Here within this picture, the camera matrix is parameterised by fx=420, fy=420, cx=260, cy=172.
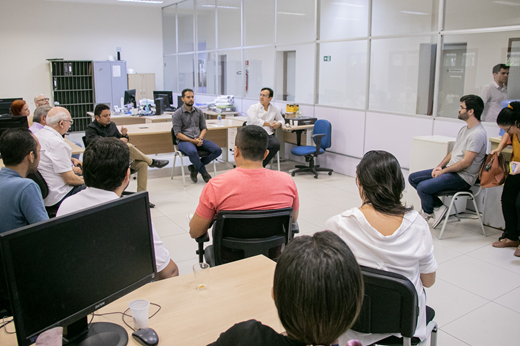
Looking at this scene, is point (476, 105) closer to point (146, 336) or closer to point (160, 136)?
point (146, 336)

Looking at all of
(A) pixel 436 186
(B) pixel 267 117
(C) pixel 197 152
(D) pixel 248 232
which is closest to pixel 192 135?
(C) pixel 197 152

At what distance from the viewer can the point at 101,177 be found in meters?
1.95

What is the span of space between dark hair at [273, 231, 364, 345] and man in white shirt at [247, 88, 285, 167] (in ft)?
19.1

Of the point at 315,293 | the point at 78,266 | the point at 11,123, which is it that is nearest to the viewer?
the point at 315,293

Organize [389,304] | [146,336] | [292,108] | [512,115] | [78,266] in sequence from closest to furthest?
1. [78,266]
2. [146,336]
3. [389,304]
4. [512,115]
5. [292,108]

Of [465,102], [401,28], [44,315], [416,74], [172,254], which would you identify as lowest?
[172,254]

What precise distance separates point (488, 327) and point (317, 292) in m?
2.36

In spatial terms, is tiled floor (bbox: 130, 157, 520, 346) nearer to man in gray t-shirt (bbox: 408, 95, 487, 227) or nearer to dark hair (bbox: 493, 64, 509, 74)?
man in gray t-shirt (bbox: 408, 95, 487, 227)

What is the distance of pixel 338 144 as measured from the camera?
277 inches

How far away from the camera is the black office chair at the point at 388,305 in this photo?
5.36 ft

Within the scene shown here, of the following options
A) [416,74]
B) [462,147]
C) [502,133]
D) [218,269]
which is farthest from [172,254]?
[416,74]

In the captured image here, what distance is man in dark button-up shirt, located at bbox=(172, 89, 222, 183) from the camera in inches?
248

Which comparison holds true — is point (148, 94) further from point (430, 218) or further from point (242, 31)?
point (430, 218)

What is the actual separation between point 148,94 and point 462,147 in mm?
9637
